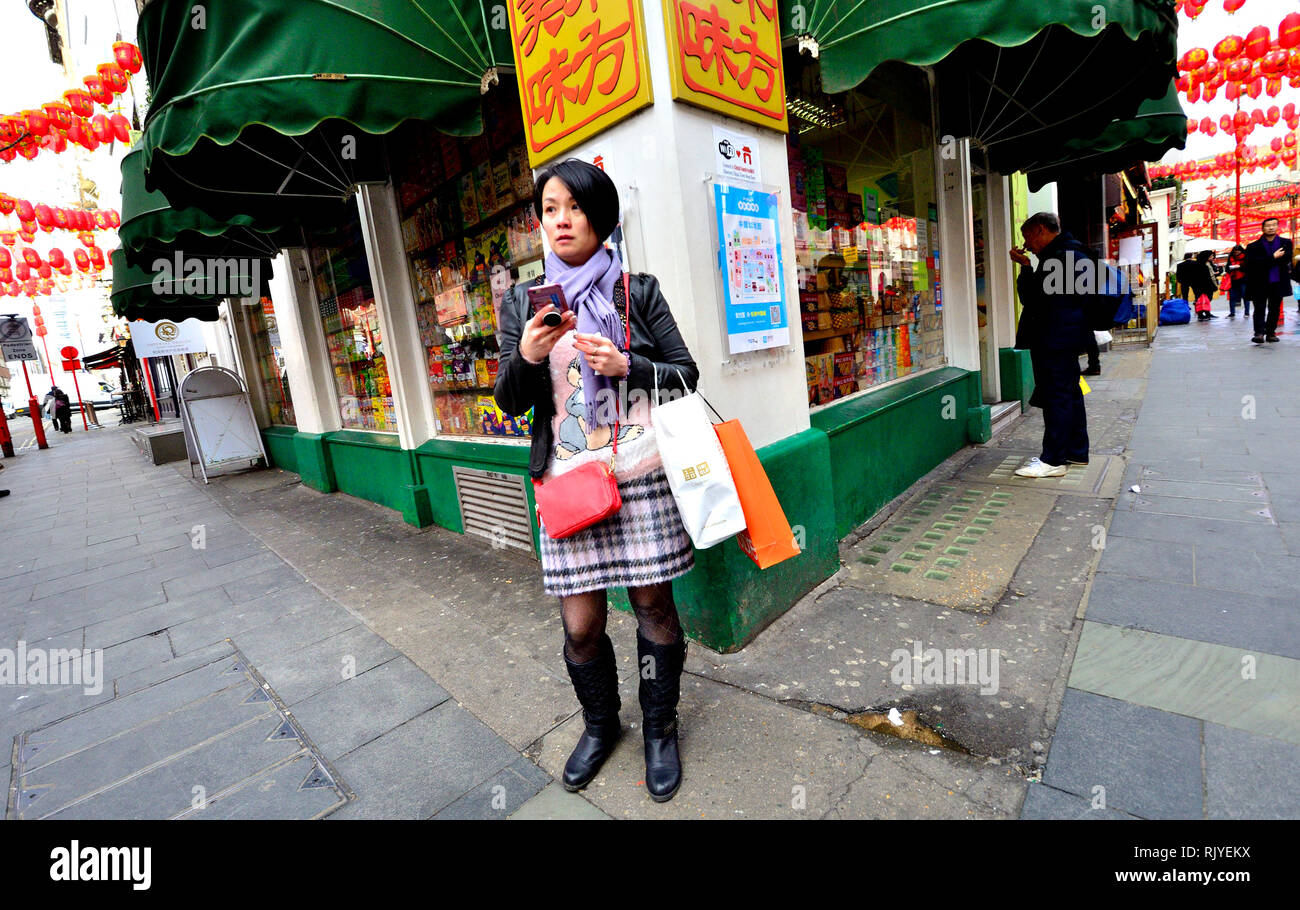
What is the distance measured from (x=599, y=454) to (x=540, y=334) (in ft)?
1.48

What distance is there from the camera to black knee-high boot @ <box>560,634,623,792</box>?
2.16m

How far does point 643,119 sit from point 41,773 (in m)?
3.59

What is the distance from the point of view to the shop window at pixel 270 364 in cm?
897

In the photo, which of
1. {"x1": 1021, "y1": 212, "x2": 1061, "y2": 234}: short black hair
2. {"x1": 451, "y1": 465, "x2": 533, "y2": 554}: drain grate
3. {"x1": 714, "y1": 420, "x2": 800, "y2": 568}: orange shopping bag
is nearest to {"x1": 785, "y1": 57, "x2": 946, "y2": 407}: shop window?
{"x1": 1021, "y1": 212, "x2": 1061, "y2": 234}: short black hair

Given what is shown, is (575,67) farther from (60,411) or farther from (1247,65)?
(60,411)

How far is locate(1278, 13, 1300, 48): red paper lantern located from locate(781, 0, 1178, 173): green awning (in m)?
6.20

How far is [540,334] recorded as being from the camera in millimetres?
1690

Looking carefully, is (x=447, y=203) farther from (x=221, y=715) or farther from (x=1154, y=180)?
(x=1154, y=180)

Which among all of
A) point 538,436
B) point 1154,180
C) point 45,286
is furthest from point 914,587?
point 45,286

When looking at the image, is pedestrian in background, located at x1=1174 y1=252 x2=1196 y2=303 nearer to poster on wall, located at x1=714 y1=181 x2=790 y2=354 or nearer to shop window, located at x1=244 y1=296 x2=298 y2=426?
poster on wall, located at x1=714 y1=181 x2=790 y2=354

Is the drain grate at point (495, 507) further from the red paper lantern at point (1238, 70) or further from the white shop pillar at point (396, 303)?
the red paper lantern at point (1238, 70)

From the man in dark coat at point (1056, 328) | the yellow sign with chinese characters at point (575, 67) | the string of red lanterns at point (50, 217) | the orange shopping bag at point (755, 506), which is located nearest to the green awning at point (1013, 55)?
the man in dark coat at point (1056, 328)

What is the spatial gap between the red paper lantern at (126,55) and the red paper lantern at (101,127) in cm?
86
